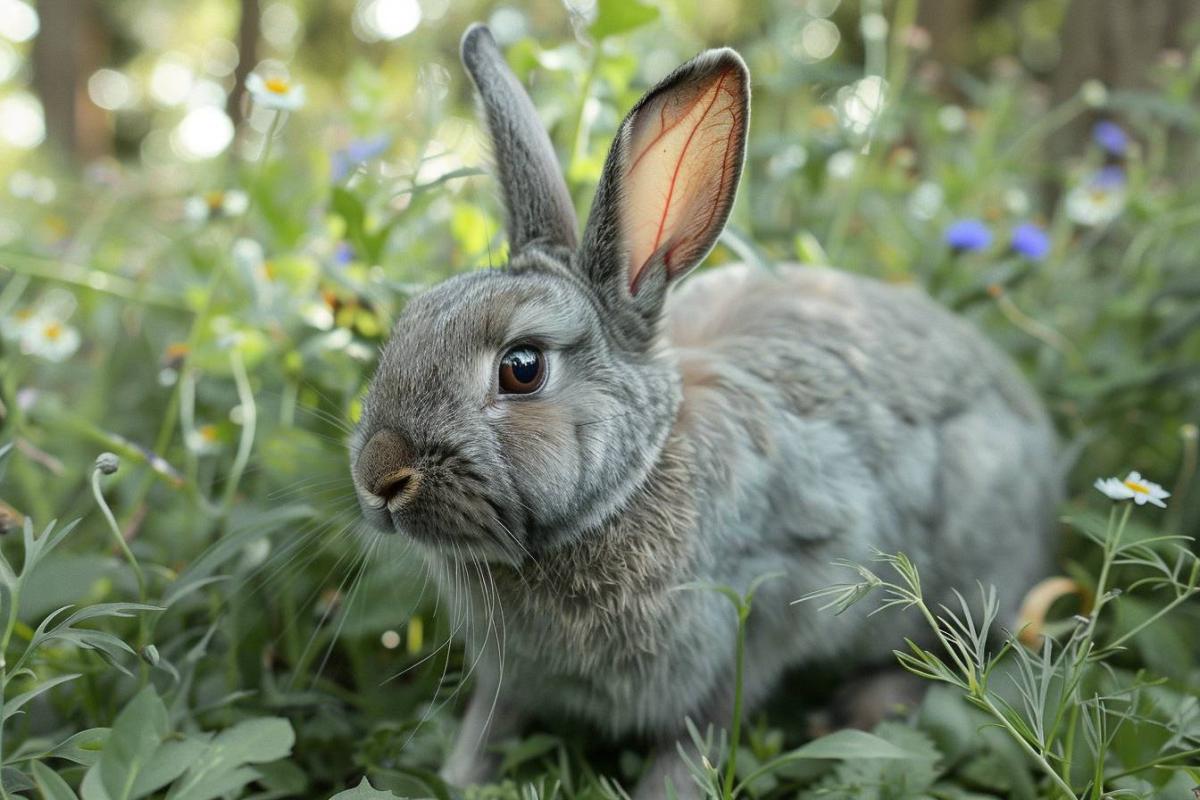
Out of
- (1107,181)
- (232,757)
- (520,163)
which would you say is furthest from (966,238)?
(232,757)

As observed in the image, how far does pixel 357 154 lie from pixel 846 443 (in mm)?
2117

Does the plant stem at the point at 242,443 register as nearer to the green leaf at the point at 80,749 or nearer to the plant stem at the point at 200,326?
the plant stem at the point at 200,326

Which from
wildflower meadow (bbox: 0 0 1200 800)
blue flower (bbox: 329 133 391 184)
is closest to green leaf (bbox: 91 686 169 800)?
wildflower meadow (bbox: 0 0 1200 800)

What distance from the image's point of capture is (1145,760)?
206 cm

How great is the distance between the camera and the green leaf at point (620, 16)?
269 centimetres

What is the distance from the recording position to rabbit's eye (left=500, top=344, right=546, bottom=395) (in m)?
2.02

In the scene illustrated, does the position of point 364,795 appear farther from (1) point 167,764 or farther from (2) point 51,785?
(2) point 51,785

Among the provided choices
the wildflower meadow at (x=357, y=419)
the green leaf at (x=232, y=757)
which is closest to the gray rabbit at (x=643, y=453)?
the wildflower meadow at (x=357, y=419)

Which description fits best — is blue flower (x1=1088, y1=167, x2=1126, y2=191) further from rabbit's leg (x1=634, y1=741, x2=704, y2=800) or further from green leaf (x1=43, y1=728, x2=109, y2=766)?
green leaf (x1=43, y1=728, x2=109, y2=766)

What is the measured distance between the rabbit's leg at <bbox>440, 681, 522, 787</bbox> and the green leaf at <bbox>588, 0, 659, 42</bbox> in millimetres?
1829

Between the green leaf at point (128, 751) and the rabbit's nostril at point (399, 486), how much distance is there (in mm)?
545

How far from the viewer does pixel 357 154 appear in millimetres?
3590

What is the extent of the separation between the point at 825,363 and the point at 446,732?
4.51 feet

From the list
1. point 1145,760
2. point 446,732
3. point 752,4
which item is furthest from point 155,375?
point 752,4
